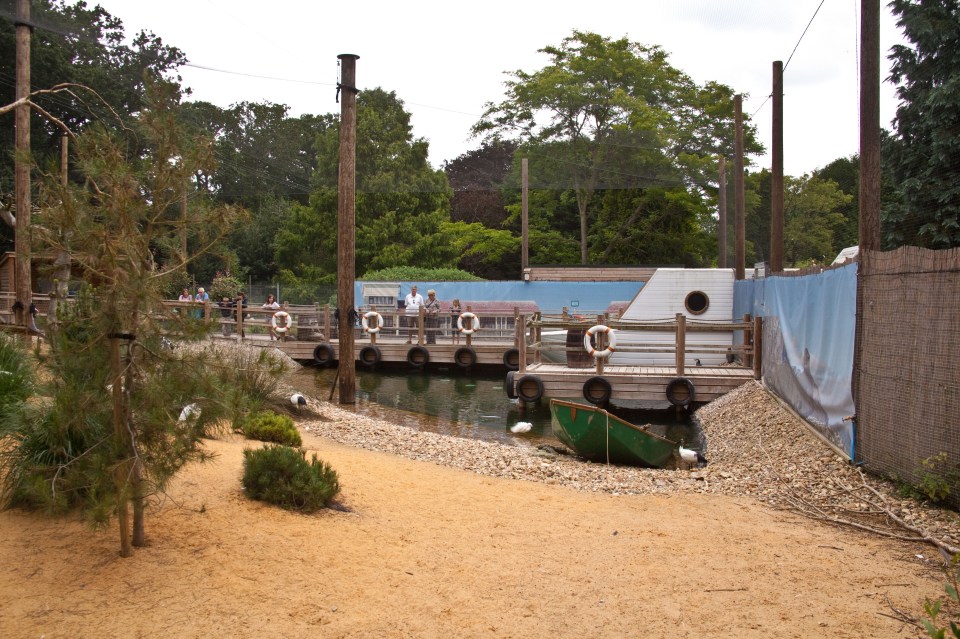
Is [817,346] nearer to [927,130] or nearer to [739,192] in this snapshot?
[739,192]

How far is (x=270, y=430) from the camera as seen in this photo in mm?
8523

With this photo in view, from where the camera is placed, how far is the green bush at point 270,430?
27.9 ft

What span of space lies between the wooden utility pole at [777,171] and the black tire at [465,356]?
8820 millimetres

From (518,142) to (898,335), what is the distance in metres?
30.9

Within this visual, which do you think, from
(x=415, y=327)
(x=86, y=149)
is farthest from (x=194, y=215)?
(x=415, y=327)

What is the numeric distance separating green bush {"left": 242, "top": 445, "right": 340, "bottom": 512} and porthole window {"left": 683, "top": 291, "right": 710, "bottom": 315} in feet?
49.0

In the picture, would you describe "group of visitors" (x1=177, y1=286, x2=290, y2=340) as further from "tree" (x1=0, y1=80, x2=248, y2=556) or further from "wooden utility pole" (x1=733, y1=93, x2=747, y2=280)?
"tree" (x1=0, y1=80, x2=248, y2=556)

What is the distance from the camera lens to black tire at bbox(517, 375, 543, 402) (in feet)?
52.7

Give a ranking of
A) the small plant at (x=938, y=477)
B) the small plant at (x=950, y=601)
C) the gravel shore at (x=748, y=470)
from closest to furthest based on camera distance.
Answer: the small plant at (x=950, y=601) → the small plant at (x=938, y=477) → the gravel shore at (x=748, y=470)

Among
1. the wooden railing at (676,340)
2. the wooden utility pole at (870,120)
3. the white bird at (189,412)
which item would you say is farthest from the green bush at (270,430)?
the wooden railing at (676,340)

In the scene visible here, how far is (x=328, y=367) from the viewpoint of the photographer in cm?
2423

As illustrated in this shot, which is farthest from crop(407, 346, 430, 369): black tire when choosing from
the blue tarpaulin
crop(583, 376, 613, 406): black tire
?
the blue tarpaulin

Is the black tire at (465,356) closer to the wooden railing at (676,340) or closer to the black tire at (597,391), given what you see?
the wooden railing at (676,340)

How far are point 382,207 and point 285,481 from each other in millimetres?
32745
